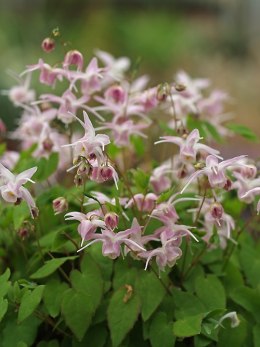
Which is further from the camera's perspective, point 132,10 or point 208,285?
point 132,10

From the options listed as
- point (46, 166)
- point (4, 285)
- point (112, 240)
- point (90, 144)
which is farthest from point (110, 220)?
point (46, 166)

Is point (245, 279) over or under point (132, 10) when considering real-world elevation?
over

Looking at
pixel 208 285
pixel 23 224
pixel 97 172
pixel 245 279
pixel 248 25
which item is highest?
pixel 97 172

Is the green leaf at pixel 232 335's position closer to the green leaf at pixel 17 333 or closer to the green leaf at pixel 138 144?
the green leaf at pixel 17 333

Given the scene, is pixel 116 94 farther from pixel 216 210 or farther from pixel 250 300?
pixel 250 300

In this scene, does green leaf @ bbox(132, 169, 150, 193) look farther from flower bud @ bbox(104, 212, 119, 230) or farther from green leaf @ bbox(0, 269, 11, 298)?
green leaf @ bbox(0, 269, 11, 298)

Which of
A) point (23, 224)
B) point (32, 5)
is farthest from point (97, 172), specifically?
point (32, 5)

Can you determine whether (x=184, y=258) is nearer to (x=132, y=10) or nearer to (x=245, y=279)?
(x=245, y=279)
